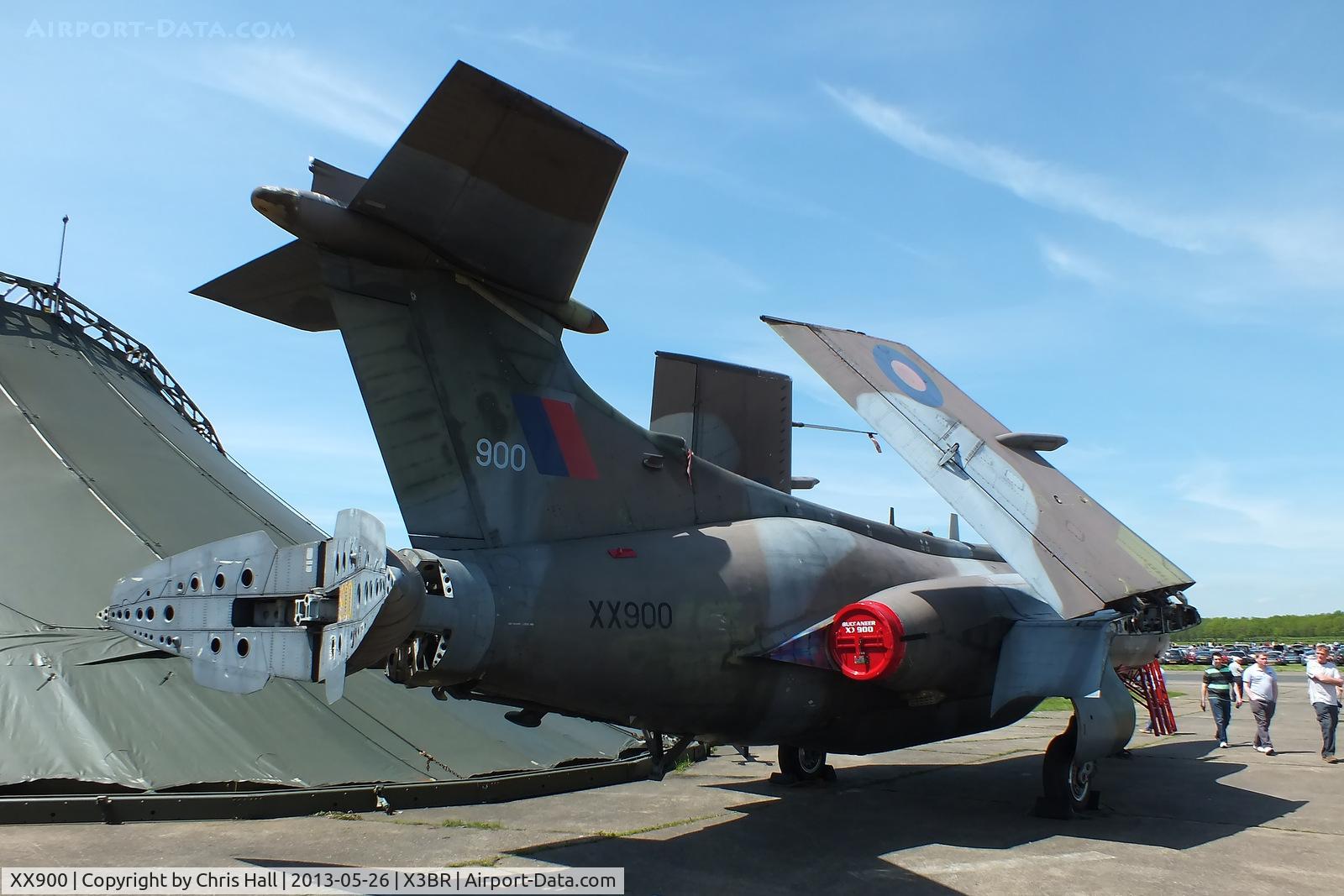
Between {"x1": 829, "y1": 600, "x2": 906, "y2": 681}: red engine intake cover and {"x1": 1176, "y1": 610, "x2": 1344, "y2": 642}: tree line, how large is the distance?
448 ft

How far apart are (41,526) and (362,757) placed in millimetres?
5076

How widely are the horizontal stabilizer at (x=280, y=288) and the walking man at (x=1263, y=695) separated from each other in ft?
50.7

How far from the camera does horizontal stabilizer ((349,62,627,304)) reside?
20.6 feet

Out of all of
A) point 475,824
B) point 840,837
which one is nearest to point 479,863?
point 475,824

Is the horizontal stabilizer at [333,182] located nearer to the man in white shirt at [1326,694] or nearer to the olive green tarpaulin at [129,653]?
the olive green tarpaulin at [129,653]

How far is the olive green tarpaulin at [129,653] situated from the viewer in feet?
30.9

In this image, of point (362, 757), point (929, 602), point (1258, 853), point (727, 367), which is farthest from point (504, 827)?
point (1258, 853)

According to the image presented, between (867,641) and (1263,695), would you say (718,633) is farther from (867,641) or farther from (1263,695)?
(1263,695)

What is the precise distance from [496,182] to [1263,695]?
50.0ft

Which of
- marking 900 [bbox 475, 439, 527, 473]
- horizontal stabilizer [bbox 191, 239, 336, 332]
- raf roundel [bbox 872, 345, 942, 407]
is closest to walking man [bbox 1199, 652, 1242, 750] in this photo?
raf roundel [bbox 872, 345, 942, 407]

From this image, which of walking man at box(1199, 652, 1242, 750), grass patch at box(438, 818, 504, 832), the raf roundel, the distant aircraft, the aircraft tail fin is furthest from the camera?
walking man at box(1199, 652, 1242, 750)

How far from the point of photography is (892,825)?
31.3 ft

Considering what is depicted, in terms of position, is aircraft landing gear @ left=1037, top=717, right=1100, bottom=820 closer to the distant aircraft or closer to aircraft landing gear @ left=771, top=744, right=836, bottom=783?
the distant aircraft

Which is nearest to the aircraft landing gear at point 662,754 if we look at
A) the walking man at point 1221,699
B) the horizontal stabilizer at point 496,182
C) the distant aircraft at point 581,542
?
the distant aircraft at point 581,542
